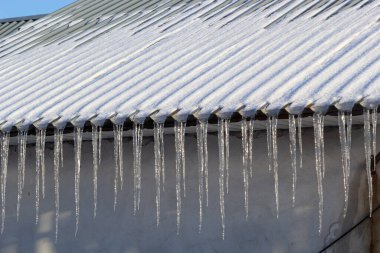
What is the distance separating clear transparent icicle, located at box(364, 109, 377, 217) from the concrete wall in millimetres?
88

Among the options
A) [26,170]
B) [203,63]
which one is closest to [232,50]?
[203,63]

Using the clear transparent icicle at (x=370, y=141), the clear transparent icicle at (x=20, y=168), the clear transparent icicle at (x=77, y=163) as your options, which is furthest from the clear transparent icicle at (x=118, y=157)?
the clear transparent icicle at (x=370, y=141)

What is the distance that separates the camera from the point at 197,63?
22.9 ft

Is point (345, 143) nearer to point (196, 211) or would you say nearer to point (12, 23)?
point (196, 211)

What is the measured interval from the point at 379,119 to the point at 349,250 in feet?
2.70

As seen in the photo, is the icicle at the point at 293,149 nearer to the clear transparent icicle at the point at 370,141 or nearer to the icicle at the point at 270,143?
the icicle at the point at 270,143

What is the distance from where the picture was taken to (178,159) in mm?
6172

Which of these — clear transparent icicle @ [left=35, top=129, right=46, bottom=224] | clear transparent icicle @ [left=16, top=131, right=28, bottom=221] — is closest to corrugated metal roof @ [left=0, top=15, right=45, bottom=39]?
clear transparent icicle @ [left=16, top=131, right=28, bottom=221]

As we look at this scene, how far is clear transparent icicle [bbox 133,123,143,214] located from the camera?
234 inches

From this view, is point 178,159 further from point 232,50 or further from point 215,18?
point 215,18

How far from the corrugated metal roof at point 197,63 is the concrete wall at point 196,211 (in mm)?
373

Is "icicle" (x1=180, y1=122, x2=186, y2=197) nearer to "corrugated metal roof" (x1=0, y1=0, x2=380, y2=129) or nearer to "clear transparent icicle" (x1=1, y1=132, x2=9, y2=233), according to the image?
"corrugated metal roof" (x1=0, y1=0, x2=380, y2=129)

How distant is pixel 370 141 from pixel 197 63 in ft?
6.00

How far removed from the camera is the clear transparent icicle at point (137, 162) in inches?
234
